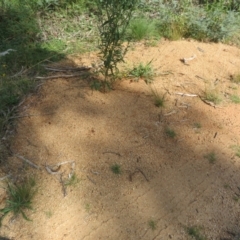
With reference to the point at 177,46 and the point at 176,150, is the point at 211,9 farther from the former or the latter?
the point at 176,150

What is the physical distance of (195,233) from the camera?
236 centimetres

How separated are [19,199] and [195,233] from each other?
1.27 meters

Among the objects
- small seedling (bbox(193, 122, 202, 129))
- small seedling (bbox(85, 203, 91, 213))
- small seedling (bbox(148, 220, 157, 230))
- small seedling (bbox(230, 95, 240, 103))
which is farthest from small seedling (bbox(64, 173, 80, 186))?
small seedling (bbox(230, 95, 240, 103))

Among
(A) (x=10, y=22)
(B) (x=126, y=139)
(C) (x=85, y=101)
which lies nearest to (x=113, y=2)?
(C) (x=85, y=101)

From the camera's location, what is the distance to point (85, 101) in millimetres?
3182

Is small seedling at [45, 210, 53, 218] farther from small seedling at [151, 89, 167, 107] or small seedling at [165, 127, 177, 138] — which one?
small seedling at [151, 89, 167, 107]

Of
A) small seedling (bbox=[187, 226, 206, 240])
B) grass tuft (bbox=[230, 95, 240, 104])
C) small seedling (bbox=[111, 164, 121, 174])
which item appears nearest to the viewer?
small seedling (bbox=[187, 226, 206, 240])

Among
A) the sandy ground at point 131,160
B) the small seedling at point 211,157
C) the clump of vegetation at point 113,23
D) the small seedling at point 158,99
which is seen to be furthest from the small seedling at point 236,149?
the clump of vegetation at point 113,23

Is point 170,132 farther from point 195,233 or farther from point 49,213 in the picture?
point 49,213

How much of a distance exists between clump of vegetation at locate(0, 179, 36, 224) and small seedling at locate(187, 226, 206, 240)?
44.5 inches

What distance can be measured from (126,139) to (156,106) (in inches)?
21.6

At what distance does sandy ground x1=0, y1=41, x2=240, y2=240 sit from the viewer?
7.74 ft

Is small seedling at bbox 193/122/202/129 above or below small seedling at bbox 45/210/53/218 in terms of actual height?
above

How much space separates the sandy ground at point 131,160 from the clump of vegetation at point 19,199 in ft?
0.17
